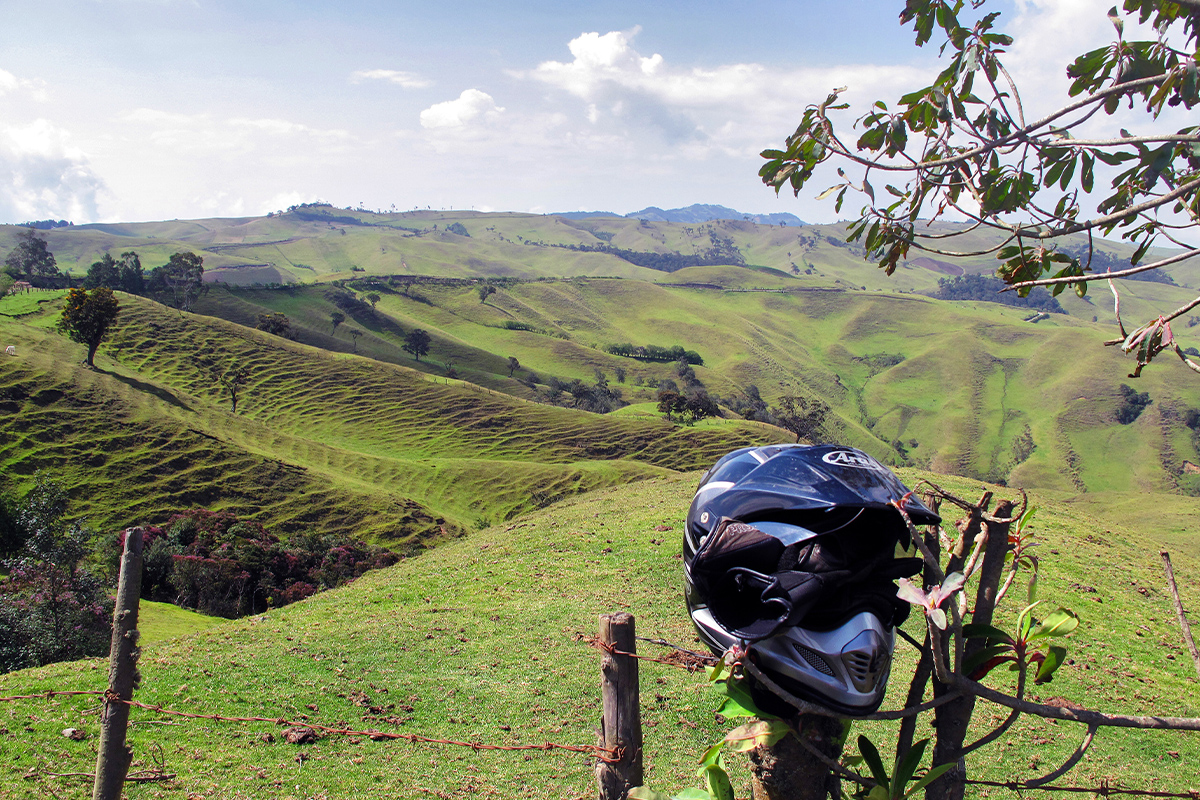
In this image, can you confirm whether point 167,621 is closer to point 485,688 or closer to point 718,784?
point 485,688

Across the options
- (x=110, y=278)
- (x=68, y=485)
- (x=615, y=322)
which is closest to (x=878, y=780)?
(x=68, y=485)

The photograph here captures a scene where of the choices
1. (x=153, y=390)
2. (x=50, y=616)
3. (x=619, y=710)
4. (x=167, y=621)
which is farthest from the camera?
(x=153, y=390)

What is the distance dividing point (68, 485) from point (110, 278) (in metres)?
77.9

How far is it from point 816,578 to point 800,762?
69 cm

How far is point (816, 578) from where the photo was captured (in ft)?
7.35

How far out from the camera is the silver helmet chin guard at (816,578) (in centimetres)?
224

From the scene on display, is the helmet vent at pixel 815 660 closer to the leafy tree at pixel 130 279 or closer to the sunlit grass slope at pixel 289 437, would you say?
the sunlit grass slope at pixel 289 437

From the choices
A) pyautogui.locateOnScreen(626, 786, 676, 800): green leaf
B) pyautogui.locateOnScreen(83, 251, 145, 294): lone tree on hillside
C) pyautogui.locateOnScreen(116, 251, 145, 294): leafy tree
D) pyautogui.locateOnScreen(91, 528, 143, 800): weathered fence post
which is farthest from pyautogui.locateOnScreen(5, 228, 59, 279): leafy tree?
pyautogui.locateOnScreen(626, 786, 676, 800): green leaf

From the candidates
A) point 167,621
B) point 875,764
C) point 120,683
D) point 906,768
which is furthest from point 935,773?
point 167,621

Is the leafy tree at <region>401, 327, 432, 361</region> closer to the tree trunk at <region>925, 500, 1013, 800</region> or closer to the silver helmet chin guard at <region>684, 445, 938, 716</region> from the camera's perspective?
the silver helmet chin guard at <region>684, 445, 938, 716</region>

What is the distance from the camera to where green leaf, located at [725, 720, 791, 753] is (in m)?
2.21

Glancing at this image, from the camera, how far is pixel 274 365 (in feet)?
271

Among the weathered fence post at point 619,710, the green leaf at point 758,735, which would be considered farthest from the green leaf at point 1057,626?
the weathered fence post at point 619,710

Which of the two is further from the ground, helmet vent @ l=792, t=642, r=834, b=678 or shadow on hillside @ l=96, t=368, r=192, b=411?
helmet vent @ l=792, t=642, r=834, b=678
